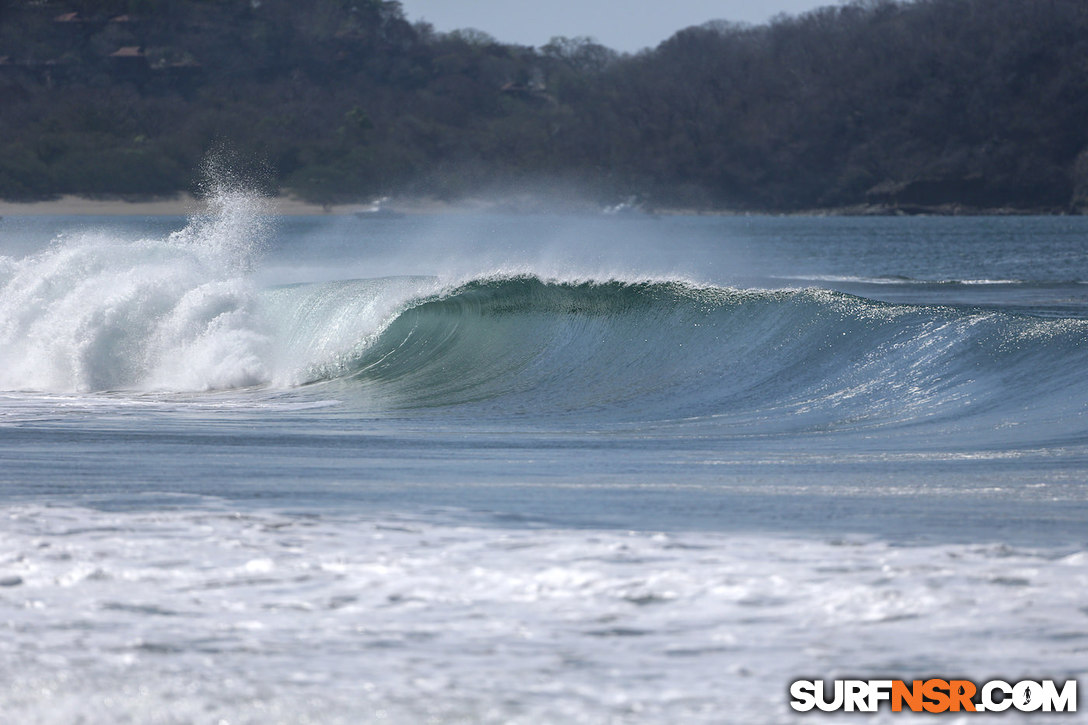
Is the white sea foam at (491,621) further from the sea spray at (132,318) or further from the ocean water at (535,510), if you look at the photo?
the sea spray at (132,318)

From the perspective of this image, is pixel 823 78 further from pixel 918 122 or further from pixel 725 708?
pixel 725 708

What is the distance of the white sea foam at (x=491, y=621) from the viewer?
3.97 metres

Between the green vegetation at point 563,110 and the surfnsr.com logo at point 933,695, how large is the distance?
4739 inches

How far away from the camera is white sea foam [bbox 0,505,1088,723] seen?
397 centimetres

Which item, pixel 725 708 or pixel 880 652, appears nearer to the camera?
pixel 725 708

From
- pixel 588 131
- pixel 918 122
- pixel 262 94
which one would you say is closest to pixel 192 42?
pixel 262 94

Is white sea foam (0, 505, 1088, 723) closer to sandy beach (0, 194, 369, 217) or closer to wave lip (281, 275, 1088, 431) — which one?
wave lip (281, 275, 1088, 431)

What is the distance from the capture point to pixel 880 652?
14.1 feet

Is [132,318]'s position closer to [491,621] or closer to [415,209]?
[491,621]

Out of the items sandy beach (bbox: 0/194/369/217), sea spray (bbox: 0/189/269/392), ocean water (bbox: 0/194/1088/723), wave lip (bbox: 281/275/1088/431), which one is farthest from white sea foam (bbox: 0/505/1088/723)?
sandy beach (bbox: 0/194/369/217)

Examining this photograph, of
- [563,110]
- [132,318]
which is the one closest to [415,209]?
[563,110]

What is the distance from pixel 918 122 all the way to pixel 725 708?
13829cm

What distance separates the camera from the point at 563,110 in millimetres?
145250

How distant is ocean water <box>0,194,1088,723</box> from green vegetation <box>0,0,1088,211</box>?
109 metres
